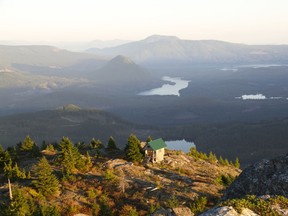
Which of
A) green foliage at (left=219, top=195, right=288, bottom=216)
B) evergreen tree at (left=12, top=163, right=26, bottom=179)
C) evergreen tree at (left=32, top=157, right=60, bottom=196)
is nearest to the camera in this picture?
green foliage at (left=219, top=195, right=288, bottom=216)

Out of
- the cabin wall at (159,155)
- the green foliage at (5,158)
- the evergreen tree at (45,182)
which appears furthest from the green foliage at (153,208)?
the green foliage at (5,158)

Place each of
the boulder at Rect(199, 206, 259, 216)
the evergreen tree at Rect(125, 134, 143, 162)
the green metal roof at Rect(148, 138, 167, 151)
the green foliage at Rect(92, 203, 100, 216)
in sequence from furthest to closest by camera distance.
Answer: the green metal roof at Rect(148, 138, 167, 151) → the evergreen tree at Rect(125, 134, 143, 162) → the green foliage at Rect(92, 203, 100, 216) → the boulder at Rect(199, 206, 259, 216)

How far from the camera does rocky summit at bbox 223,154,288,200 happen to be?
99.8ft

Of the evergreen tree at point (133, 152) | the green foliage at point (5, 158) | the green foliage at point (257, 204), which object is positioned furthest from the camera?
the evergreen tree at point (133, 152)

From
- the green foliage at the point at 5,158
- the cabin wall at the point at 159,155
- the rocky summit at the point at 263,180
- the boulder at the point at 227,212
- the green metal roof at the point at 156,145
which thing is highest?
the boulder at the point at 227,212

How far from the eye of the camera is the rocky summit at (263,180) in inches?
1197

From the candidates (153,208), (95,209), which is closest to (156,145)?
(153,208)

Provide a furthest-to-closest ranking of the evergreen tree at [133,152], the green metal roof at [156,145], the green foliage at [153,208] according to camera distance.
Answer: the green metal roof at [156,145] < the evergreen tree at [133,152] < the green foliage at [153,208]

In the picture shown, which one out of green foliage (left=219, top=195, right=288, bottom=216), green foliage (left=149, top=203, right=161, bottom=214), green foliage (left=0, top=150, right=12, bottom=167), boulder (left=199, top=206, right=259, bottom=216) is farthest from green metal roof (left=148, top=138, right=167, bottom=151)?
boulder (left=199, top=206, right=259, bottom=216)

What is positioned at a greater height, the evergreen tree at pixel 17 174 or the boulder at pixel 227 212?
the boulder at pixel 227 212

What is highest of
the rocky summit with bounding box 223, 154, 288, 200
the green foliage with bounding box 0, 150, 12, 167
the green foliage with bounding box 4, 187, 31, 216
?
the rocky summit with bounding box 223, 154, 288, 200

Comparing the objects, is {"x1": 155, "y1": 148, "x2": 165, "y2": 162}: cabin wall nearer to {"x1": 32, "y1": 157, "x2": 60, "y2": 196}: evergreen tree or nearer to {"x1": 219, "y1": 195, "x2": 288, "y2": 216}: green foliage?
{"x1": 32, "y1": 157, "x2": 60, "y2": 196}: evergreen tree

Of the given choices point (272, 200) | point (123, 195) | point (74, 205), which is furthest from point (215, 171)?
point (272, 200)

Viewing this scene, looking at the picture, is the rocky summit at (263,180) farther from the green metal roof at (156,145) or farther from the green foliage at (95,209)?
the green metal roof at (156,145)
